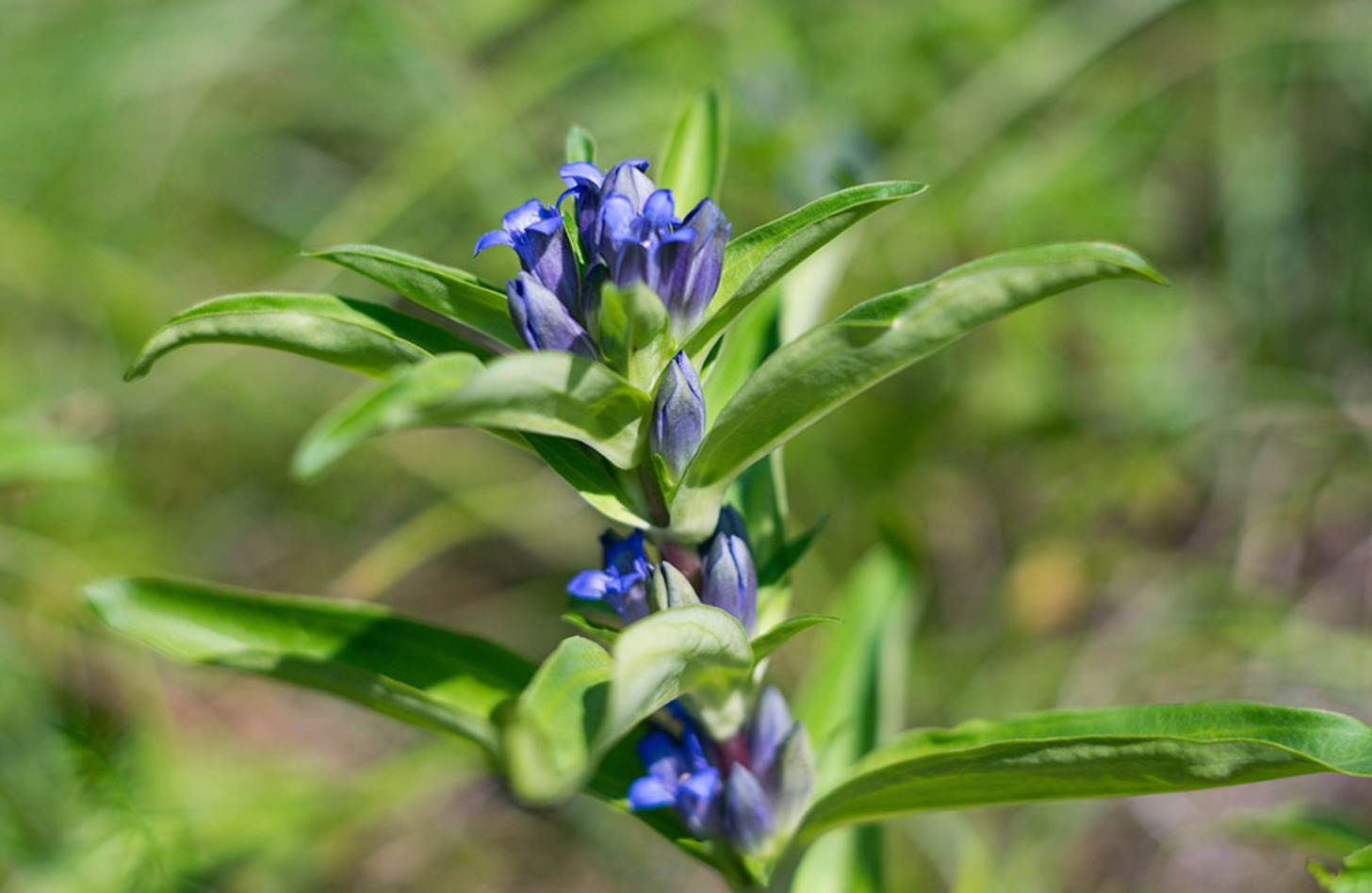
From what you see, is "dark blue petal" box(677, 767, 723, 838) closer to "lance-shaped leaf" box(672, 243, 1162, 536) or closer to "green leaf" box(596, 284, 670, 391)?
"lance-shaped leaf" box(672, 243, 1162, 536)

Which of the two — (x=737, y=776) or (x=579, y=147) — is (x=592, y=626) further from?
(x=579, y=147)

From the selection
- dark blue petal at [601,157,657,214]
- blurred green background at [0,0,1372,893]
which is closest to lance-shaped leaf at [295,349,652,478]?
dark blue petal at [601,157,657,214]

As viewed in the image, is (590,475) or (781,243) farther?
(590,475)

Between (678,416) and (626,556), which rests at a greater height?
(678,416)

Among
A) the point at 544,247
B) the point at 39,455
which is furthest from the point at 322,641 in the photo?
the point at 39,455

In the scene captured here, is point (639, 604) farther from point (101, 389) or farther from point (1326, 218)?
point (1326, 218)

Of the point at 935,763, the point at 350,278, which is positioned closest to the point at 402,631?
the point at 935,763
